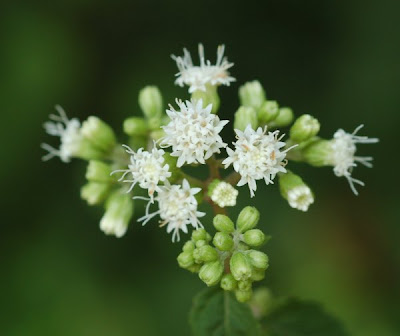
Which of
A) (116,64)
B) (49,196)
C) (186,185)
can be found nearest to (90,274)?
(49,196)

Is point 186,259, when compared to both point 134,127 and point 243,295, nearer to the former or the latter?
point 243,295

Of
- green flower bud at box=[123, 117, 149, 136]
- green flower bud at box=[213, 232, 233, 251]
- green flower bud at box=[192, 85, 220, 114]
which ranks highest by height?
green flower bud at box=[192, 85, 220, 114]

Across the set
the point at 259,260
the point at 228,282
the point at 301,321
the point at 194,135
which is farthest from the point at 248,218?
the point at 301,321

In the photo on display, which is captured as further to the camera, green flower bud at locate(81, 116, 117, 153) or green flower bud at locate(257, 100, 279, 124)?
green flower bud at locate(81, 116, 117, 153)

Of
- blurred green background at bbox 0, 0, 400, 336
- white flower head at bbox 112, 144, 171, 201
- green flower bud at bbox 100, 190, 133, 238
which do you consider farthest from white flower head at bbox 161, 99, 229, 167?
blurred green background at bbox 0, 0, 400, 336

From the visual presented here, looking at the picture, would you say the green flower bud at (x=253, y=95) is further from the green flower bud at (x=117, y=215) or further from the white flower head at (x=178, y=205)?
the green flower bud at (x=117, y=215)

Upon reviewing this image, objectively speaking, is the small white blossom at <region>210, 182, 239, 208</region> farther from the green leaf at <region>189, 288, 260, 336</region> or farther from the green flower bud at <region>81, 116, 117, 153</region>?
the green flower bud at <region>81, 116, 117, 153</region>

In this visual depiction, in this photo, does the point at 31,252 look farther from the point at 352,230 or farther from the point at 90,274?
the point at 352,230
